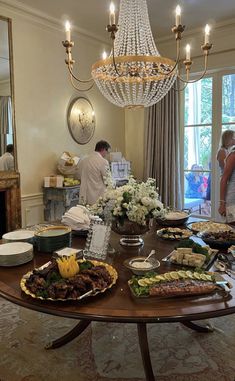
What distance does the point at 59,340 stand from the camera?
2062mm

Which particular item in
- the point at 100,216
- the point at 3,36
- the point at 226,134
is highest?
the point at 3,36

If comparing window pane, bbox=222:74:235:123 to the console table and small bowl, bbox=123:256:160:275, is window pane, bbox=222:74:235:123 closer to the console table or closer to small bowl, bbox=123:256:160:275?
the console table

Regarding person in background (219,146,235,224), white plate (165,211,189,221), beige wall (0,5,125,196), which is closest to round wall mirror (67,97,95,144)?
beige wall (0,5,125,196)

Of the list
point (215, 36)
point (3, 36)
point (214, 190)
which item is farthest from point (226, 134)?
point (3, 36)

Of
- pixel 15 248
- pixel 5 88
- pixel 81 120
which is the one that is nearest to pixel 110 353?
pixel 15 248

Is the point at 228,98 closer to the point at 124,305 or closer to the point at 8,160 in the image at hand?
the point at 8,160

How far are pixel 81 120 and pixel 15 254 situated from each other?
3.19 m

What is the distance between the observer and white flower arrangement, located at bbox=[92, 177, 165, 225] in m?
1.81

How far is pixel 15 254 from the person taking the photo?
160 centimetres

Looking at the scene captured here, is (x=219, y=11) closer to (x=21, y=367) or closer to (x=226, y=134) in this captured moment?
(x=226, y=134)

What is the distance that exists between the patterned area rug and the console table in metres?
1.72

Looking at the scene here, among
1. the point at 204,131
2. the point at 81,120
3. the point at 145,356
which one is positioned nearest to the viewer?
the point at 145,356

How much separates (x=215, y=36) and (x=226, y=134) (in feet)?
4.70

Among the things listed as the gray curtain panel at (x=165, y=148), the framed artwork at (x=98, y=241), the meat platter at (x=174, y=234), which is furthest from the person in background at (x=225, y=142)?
the framed artwork at (x=98, y=241)
